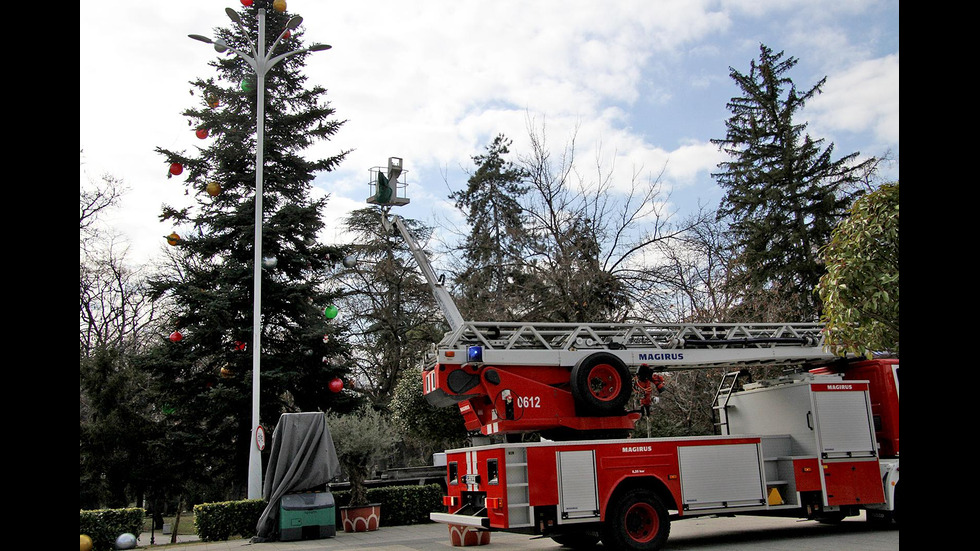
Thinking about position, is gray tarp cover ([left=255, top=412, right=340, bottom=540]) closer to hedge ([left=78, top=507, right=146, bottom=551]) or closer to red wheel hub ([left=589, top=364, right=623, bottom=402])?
hedge ([left=78, top=507, right=146, bottom=551])

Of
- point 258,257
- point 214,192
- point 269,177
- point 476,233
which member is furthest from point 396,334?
point 258,257

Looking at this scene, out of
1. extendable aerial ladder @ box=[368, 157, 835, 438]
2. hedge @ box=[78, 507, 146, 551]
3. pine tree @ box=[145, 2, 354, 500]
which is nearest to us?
extendable aerial ladder @ box=[368, 157, 835, 438]

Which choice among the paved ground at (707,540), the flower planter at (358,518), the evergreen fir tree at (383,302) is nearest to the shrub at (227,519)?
the paved ground at (707,540)

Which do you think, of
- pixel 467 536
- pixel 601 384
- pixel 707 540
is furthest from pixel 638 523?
pixel 467 536

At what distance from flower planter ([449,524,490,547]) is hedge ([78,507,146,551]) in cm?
624

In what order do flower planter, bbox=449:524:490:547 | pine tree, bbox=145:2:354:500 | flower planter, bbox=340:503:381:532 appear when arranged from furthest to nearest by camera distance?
pine tree, bbox=145:2:354:500
flower planter, bbox=340:503:381:532
flower planter, bbox=449:524:490:547

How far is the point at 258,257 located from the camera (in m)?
17.0

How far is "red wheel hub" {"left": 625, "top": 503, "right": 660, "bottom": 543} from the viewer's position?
1020 cm

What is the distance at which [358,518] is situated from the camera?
15.8 metres

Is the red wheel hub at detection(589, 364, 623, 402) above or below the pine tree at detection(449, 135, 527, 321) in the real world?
below

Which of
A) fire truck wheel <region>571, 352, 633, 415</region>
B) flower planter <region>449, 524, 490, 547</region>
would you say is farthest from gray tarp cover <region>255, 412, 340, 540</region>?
fire truck wheel <region>571, 352, 633, 415</region>

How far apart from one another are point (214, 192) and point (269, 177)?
2.87 meters

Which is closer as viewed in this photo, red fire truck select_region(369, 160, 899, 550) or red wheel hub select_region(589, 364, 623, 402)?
red fire truck select_region(369, 160, 899, 550)

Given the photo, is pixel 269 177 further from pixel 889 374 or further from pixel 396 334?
pixel 889 374
